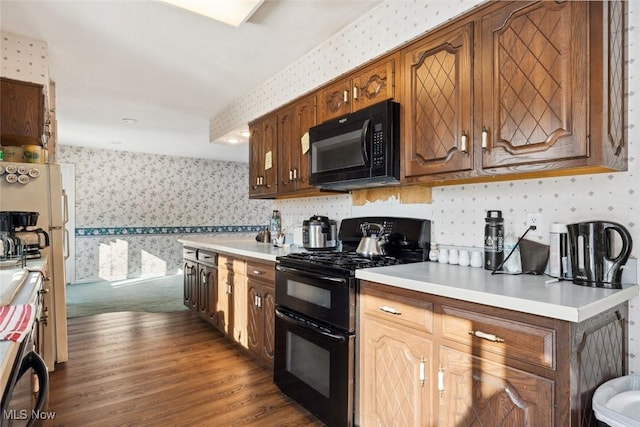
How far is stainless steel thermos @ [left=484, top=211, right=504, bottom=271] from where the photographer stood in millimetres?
1676

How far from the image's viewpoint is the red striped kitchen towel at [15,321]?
886 millimetres

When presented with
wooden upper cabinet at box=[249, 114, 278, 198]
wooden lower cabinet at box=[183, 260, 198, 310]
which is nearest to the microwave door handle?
wooden upper cabinet at box=[249, 114, 278, 198]

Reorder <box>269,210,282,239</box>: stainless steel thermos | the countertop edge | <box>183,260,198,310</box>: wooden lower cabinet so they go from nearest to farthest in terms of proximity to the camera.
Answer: the countertop edge < <box>269,210,282,239</box>: stainless steel thermos < <box>183,260,198,310</box>: wooden lower cabinet

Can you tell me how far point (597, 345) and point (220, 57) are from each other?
2.86 meters

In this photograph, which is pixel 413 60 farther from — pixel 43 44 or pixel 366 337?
pixel 43 44

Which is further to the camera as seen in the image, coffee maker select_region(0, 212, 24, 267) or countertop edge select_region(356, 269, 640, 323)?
coffee maker select_region(0, 212, 24, 267)

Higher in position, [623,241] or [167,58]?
[167,58]

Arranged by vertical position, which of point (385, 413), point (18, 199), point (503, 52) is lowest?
point (385, 413)

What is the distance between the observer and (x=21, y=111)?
2.38 m

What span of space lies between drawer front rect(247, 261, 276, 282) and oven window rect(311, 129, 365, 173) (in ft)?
2.44

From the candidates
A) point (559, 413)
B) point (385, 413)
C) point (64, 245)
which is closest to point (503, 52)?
point (559, 413)

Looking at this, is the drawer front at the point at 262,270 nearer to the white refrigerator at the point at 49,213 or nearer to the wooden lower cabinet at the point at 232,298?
the wooden lower cabinet at the point at 232,298

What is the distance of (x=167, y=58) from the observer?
9.00 feet

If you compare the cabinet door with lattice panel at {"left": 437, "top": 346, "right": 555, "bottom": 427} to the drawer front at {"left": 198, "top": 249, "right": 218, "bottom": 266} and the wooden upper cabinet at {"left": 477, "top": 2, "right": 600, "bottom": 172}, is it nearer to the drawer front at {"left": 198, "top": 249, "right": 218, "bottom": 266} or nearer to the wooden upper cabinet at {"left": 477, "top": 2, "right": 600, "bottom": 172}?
the wooden upper cabinet at {"left": 477, "top": 2, "right": 600, "bottom": 172}
